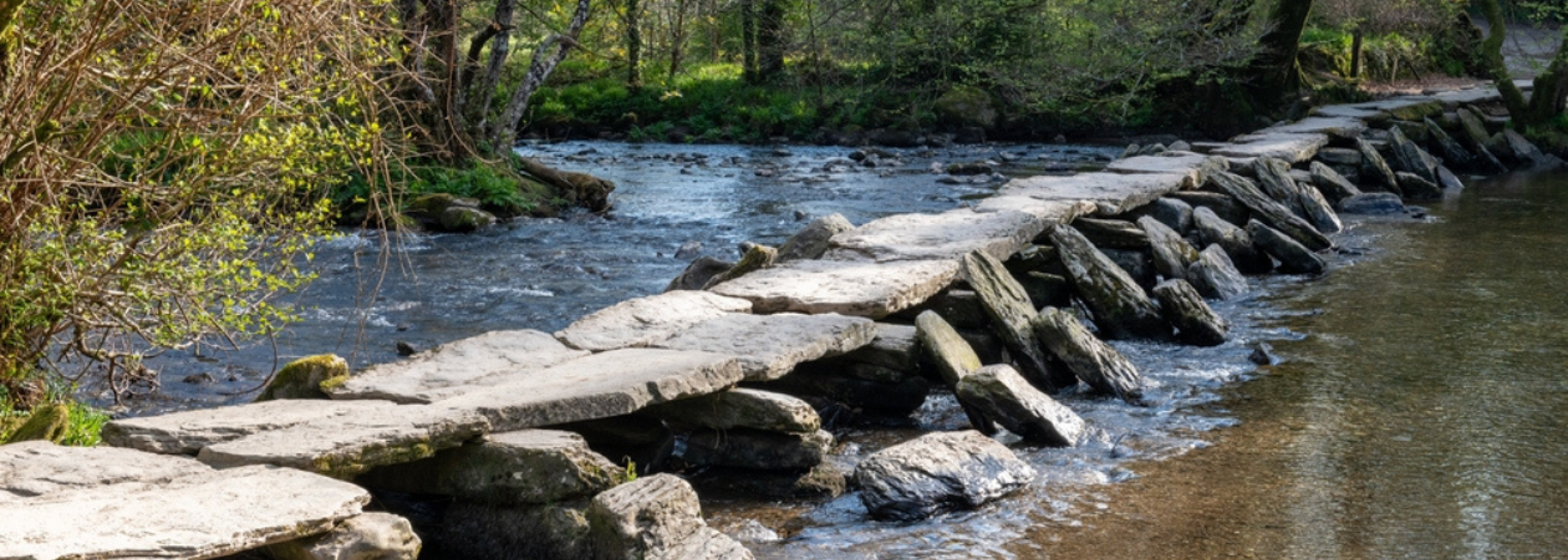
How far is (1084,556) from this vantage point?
4512 millimetres

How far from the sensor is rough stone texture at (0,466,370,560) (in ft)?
10.6

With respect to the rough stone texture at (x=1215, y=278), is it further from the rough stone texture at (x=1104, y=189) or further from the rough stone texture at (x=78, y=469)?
the rough stone texture at (x=78, y=469)

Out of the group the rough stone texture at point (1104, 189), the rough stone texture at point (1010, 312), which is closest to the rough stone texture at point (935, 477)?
the rough stone texture at point (1010, 312)

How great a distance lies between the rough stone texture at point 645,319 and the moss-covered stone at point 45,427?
76.0 inches

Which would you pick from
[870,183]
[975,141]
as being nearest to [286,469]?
[870,183]

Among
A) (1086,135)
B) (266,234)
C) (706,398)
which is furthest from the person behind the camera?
(1086,135)

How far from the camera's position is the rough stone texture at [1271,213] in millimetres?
10906

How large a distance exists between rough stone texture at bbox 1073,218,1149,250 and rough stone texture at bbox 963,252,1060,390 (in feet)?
7.97

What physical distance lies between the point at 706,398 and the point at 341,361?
1.41 meters

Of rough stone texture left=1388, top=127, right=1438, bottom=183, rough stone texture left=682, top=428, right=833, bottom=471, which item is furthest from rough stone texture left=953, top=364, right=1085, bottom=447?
rough stone texture left=1388, top=127, right=1438, bottom=183

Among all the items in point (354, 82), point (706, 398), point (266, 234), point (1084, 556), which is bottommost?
point (1084, 556)

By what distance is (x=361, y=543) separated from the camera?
3.68 metres

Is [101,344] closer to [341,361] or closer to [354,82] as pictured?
[341,361]

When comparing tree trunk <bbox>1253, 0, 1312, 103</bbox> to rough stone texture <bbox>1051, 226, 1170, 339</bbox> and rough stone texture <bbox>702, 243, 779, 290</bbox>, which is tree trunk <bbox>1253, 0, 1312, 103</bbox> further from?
rough stone texture <bbox>702, 243, 779, 290</bbox>
